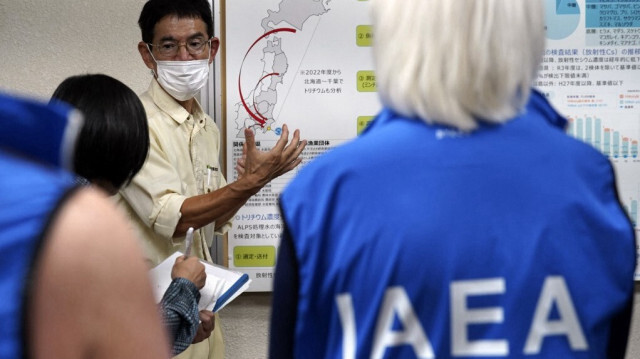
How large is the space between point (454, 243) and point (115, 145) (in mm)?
701

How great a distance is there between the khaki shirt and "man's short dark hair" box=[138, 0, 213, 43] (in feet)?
0.62

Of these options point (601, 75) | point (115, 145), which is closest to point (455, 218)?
point (115, 145)

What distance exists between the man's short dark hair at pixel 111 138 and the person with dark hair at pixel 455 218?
49 cm

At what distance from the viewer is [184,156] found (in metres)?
2.45

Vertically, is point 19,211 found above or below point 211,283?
above

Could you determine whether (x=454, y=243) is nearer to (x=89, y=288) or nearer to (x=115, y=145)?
(x=89, y=288)

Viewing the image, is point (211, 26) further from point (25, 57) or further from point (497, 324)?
point (497, 324)

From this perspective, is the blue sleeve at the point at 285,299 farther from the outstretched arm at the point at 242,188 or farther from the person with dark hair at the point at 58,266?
the outstretched arm at the point at 242,188

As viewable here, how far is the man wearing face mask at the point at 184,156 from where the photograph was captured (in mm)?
2291

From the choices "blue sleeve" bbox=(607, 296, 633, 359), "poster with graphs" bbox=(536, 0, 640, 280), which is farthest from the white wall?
"blue sleeve" bbox=(607, 296, 633, 359)

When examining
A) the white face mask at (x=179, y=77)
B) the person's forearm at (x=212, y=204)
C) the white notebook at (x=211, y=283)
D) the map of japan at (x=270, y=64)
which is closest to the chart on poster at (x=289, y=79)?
the map of japan at (x=270, y=64)

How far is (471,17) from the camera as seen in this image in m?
1.02

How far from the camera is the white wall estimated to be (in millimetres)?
2814

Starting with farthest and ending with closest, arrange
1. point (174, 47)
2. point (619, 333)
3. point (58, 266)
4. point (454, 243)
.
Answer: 1. point (174, 47)
2. point (619, 333)
3. point (454, 243)
4. point (58, 266)
